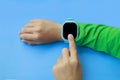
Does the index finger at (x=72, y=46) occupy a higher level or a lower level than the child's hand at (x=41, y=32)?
lower

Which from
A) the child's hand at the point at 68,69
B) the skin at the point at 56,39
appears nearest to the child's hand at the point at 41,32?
the skin at the point at 56,39

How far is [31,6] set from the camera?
34.1 inches

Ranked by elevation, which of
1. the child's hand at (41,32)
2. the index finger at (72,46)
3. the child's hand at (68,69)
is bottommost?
the child's hand at (68,69)

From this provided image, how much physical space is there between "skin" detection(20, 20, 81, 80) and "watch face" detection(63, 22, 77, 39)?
19 millimetres

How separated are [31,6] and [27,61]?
217mm

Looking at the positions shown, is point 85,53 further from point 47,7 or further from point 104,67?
point 47,7

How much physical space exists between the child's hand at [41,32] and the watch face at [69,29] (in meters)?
0.04

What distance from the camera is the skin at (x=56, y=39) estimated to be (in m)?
0.68

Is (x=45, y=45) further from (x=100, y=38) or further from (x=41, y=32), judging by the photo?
(x=100, y=38)

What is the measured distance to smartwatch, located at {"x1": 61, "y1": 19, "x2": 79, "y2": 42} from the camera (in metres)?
0.73

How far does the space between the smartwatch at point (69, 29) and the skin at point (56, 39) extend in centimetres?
2

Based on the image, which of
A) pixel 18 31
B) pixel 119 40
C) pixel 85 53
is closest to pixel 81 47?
pixel 85 53

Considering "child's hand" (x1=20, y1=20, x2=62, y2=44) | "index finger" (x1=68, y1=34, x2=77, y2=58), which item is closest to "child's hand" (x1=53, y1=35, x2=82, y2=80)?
"index finger" (x1=68, y1=34, x2=77, y2=58)

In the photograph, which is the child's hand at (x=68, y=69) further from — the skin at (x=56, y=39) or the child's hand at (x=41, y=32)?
the child's hand at (x=41, y=32)
